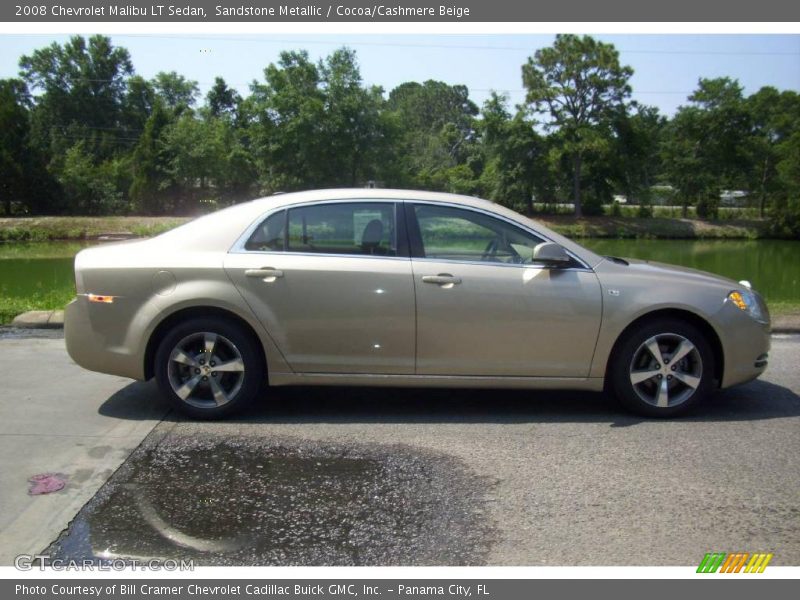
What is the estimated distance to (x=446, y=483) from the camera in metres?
4.16

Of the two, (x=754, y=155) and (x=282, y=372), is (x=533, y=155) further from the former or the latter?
(x=282, y=372)

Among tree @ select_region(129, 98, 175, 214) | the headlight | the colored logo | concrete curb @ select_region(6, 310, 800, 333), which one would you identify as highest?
tree @ select_region(129, 98, 175, 214)

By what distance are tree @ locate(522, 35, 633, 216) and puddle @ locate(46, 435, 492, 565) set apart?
5169 centimetres

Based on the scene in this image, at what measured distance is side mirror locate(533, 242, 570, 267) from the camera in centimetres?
516

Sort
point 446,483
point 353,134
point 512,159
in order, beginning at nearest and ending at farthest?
1. point 446,483
2. point 353,134
3. point 512,159

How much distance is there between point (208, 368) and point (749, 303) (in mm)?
3961

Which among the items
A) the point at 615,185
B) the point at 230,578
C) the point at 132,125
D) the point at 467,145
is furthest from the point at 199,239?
the point at 132,125

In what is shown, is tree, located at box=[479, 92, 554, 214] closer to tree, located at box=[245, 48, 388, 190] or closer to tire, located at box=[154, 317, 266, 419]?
tree, located at box=[245, 48, 388, 190]

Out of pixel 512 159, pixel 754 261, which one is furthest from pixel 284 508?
pixel 512 159

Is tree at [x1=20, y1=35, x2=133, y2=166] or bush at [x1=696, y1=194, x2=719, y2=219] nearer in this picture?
bush at [x1=696, y1=194, x2=719, y2=219]

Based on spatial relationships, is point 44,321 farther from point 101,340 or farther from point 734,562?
point 734,562

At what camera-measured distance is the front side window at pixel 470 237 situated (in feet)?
17.6

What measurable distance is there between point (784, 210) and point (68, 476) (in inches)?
2104

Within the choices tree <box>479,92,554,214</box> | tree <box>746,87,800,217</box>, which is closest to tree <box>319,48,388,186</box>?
tree <box>479,92,554,214</box>
